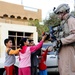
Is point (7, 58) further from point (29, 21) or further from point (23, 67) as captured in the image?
point (29, 21)

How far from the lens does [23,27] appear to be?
28281 mm

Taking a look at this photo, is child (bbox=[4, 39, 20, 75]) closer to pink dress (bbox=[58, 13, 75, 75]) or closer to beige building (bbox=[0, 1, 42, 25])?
pink dress (bbox=[58, 13, 75, 75])

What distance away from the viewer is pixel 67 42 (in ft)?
10.3

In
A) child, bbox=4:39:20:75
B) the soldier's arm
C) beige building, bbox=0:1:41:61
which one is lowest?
child, bbox=4:39:20:75

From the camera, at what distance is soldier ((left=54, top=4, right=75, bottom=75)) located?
3.15 meters

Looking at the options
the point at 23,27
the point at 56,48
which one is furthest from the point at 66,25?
the point at 23,27

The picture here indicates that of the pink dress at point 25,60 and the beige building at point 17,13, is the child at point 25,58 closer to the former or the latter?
the pink dress at point 25,60

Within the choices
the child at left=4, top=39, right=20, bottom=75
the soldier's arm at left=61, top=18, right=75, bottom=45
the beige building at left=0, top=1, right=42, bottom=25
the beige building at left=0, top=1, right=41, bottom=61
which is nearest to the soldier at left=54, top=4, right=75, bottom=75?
the soldier's arm at left=61, top=18, right=75, bottom=45

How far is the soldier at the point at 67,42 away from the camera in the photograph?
10.3ft

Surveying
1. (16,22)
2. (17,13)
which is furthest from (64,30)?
(17,13)

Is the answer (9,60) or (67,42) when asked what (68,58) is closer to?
(67,42)

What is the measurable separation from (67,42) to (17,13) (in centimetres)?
3389

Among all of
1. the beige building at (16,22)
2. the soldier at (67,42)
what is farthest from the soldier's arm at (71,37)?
the beige building at (16,22)

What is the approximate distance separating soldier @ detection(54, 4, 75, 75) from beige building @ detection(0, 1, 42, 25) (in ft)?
96.1
